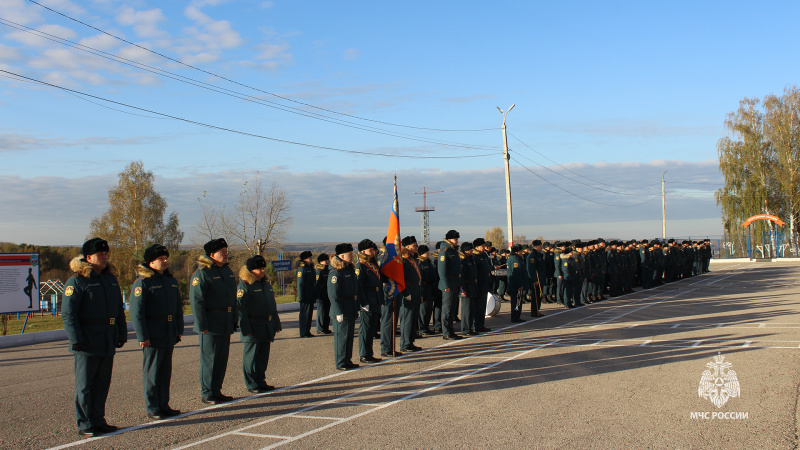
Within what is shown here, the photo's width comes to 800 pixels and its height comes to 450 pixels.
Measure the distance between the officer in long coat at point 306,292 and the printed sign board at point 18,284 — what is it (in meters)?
6.75

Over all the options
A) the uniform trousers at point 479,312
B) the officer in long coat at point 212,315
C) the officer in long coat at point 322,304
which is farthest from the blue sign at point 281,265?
the officer in long coat at point 212,315

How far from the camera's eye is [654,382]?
813 cm

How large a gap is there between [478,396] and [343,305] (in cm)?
303

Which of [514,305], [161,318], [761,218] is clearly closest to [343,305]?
[161,318]

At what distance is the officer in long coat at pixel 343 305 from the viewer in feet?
32.3

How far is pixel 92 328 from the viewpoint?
6.69 m

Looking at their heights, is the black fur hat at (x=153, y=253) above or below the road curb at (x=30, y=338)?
above

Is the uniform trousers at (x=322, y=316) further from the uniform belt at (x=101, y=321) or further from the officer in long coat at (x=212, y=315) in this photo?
the uniform belt at (x=101, y=321)

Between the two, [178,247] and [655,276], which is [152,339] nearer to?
[655,276]

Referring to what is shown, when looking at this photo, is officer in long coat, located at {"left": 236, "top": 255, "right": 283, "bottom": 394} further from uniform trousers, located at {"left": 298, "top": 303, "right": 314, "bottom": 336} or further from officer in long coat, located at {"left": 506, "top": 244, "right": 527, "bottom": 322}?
officer in long coat, located at {"left": 506, "top": 244, "right": 527, "bottom": 322}

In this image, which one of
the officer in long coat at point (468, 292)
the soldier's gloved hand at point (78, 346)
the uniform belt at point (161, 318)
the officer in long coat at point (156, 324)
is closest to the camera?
the soldier's gloved hand at point (78, 346)

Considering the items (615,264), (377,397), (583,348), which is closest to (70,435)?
(377,397)

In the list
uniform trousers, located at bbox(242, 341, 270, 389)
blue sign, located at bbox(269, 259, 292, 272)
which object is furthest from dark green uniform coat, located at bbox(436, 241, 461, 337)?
blue sign, located at bbox(269, 259, 292, 272)

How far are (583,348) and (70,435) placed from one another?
7.89 meters
